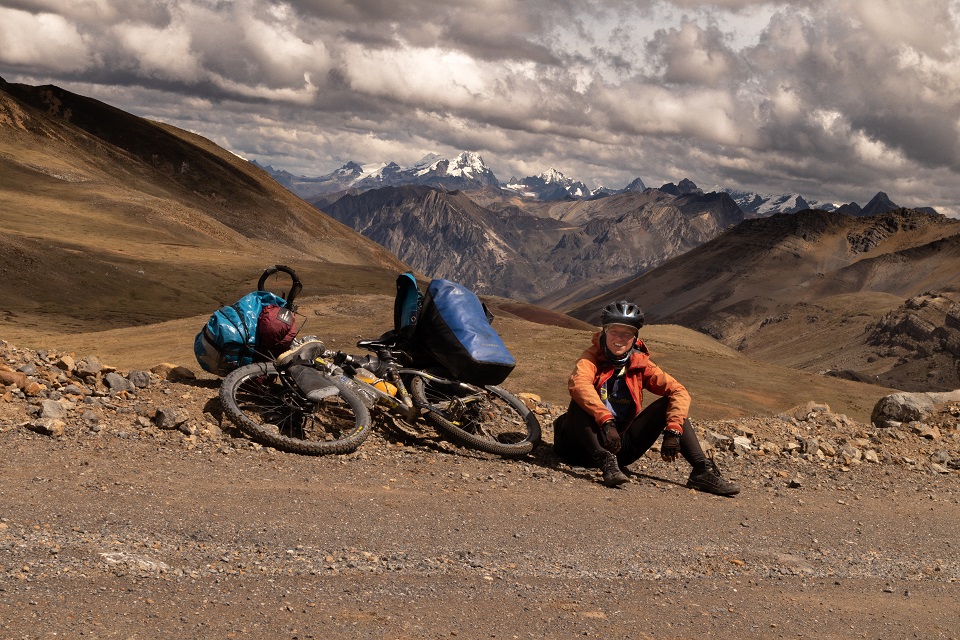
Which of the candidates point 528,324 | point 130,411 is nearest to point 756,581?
point 130,411

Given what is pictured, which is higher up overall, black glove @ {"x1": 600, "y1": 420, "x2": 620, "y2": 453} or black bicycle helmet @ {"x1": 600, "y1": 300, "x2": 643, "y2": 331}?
black bicycle helmet @ {"x1": 600, "y1": 300, "x2": 643, "y2": 331}

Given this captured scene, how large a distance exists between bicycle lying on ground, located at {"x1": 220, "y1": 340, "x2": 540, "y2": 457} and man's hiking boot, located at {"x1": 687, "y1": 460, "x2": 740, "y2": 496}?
6.60 ft

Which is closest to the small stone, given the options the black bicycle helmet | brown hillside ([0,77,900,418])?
the black bicycle helmet

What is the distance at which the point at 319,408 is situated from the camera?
32.0 ft

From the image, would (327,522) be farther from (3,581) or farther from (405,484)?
(3,581)

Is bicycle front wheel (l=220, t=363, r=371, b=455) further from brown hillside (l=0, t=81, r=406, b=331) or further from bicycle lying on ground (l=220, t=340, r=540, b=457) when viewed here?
brown hillside (l=0, t=81, r=406, b=331)

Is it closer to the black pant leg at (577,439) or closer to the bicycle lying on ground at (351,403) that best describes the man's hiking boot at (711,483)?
the black pant leg at (577,439)

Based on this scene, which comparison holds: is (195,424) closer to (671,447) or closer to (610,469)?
(610,469)

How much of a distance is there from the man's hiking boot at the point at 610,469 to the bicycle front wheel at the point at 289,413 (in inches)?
107

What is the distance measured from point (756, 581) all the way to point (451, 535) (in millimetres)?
2607

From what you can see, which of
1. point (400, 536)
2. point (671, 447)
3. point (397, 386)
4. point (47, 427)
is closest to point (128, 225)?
→ point (397, 386)

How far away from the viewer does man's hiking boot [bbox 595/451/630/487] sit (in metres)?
9.01

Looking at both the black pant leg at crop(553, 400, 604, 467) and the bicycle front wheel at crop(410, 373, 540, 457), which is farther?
the bicycle front wheel at crop(410, 373, 540, 457)

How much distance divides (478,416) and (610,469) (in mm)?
2077
